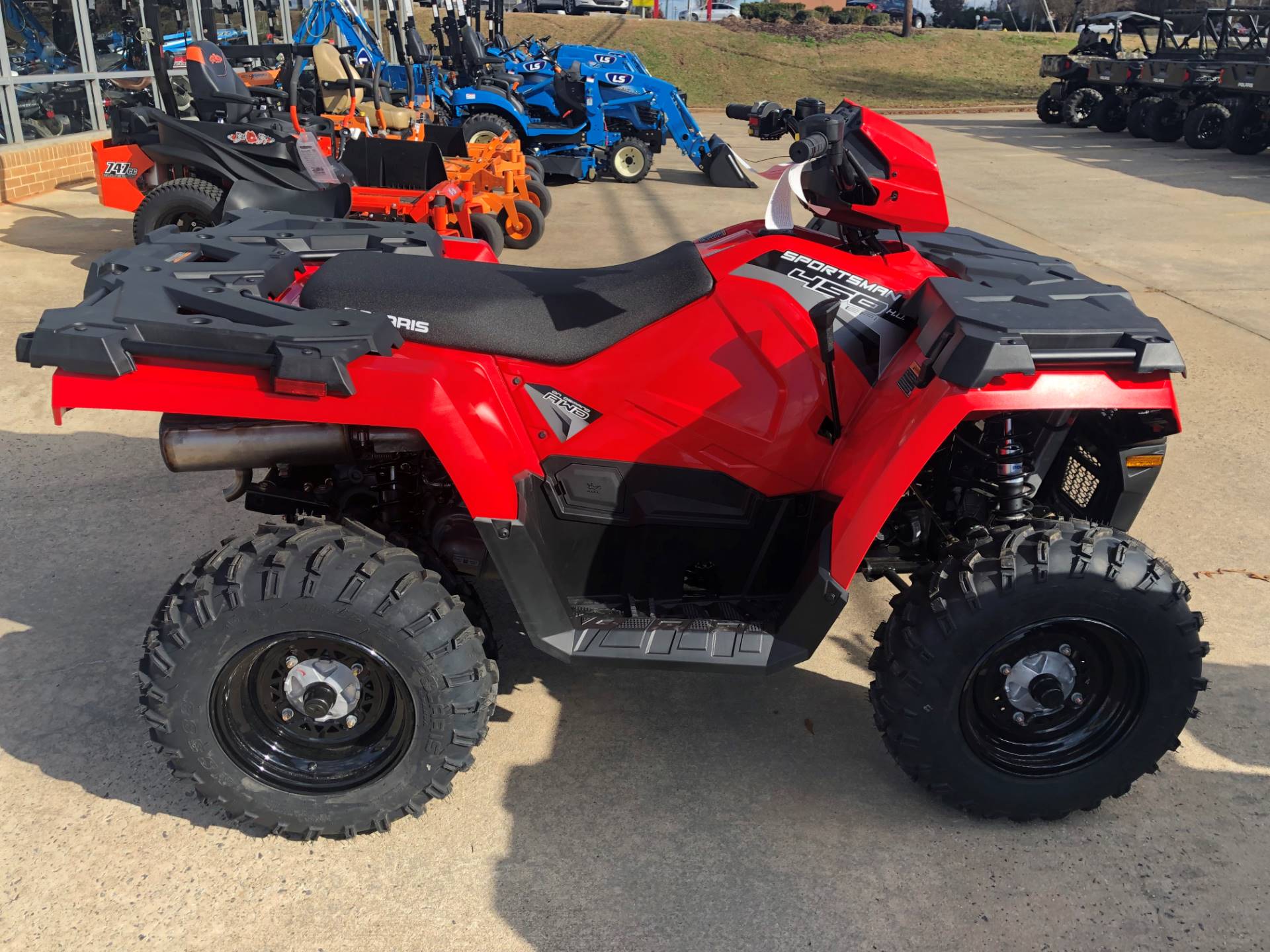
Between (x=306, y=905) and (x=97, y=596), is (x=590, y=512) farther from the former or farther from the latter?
(x=97, y=596)

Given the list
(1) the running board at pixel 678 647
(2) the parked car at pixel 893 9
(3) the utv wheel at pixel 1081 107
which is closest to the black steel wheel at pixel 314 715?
(1) the running board at pixel 678 647

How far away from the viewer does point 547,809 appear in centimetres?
274

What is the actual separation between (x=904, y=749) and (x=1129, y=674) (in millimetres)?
595

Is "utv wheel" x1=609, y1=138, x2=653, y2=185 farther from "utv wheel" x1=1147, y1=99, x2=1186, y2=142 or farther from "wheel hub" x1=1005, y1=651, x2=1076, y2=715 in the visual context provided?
"wheel hub" x1=1005, y1=651, x2=1076, y2=715

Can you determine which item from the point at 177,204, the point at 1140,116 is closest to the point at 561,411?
the point at 177,204

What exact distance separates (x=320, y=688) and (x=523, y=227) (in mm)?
7186

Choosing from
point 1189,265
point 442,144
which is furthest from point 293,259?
point 1189,265

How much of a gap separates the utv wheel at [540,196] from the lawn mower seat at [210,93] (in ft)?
8.20

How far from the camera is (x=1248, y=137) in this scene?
1599 cm

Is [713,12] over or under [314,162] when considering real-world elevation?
under

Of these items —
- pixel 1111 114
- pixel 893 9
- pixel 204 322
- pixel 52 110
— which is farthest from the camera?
pixel 893 9

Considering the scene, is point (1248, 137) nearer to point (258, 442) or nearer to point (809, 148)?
point (809, 148)

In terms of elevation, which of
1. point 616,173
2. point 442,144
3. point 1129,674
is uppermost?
point 1129,674

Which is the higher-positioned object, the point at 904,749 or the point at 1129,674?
the point at 1129,674
